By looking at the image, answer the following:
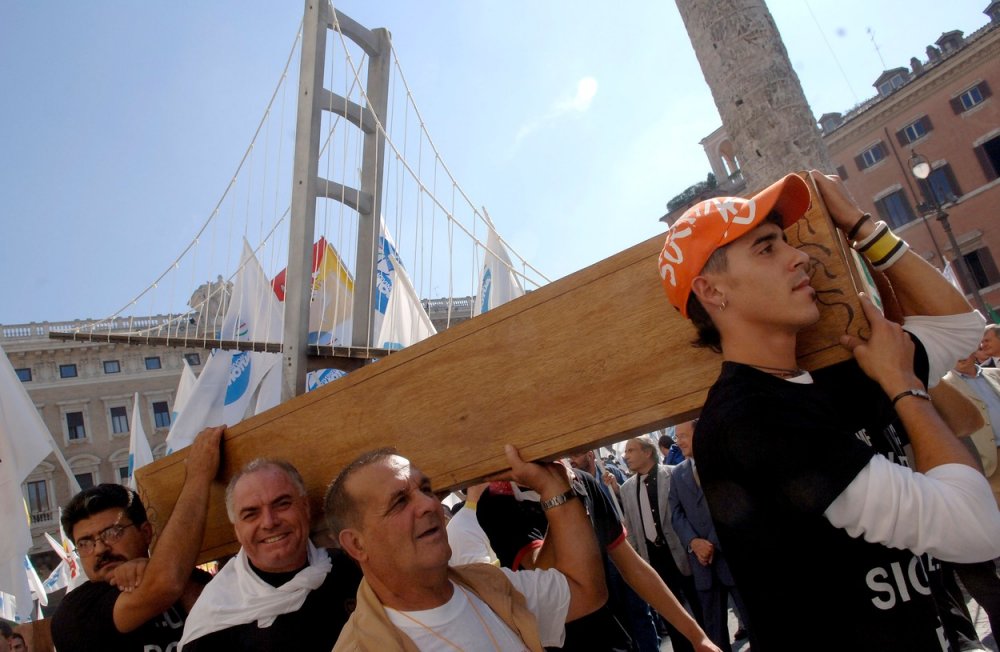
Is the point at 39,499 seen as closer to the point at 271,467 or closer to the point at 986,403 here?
the point at 271,467

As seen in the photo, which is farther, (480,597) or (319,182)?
(319,182)

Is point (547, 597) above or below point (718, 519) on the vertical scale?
below

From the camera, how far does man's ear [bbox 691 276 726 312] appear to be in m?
1.61

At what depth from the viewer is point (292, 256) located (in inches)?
128

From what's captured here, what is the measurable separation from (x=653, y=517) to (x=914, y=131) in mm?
34922

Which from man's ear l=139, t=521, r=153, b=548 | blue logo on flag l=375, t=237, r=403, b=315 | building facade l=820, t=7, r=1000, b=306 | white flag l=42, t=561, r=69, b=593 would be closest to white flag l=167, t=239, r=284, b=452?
blue logo on flag l=375, t=237, r=403, b=315

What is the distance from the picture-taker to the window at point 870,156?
35.2 meters

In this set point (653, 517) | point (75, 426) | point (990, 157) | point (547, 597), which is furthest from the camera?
point (75, 426)

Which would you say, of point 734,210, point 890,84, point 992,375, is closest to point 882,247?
point 734,210

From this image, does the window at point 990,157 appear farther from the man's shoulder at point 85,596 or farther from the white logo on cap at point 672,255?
the man's shoulder at point 85,596

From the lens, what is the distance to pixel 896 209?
1358 inches

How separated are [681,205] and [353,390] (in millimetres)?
36011

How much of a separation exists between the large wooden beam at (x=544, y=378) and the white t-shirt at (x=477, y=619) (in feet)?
1.13

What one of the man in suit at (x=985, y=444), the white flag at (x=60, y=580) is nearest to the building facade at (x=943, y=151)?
the man in suit at (x=985, y=444)
